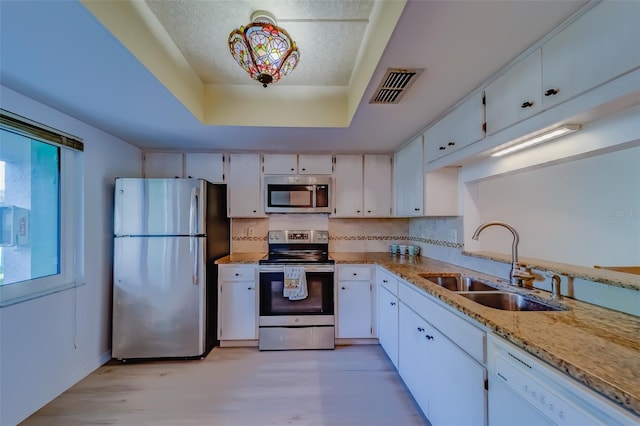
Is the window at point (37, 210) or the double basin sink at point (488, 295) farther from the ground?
the window at point (37, 210)

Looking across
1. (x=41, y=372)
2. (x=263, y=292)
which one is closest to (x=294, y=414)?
(x=263, y=292)

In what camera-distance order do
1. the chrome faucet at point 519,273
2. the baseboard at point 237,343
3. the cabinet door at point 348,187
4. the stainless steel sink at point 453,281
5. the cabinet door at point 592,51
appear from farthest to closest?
1. the cabinet door at point 348,187
2. the baseboard at point 237,343
3. the stainless steel sink at point 453,281
4. the chrome faucet at point 519,273
5. the cabinet door at point 592,51

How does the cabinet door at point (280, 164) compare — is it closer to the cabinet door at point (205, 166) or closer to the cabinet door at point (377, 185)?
the cabinet door at point (205, 166)

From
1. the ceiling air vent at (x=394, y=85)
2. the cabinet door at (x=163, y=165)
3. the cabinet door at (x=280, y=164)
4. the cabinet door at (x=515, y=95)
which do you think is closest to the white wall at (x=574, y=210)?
the cabinet door at (x=515, y=95)

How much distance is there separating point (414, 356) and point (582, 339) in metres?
1.15

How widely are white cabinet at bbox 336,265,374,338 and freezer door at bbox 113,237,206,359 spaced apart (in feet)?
4.68

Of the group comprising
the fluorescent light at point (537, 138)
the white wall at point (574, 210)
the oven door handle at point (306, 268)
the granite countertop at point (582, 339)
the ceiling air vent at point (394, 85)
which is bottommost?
the oven door handle at point (306, 268)

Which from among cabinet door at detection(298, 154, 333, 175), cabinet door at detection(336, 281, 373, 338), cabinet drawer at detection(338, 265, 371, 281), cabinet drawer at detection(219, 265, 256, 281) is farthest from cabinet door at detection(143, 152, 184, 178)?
cabinet door at detection(336, 281, 373, 338)

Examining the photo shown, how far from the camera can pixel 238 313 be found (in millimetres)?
2799

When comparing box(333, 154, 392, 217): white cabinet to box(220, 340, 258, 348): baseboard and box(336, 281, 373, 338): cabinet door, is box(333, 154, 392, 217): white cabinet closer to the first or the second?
box(336, 281, 373, 338): cabinet door

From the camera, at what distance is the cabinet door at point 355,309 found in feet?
9.32

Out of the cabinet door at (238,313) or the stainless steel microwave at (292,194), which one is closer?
the cabinet door at (238,313)

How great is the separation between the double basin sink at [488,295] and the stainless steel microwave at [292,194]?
1514 millimetres

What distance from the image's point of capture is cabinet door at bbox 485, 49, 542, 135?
125 cm
